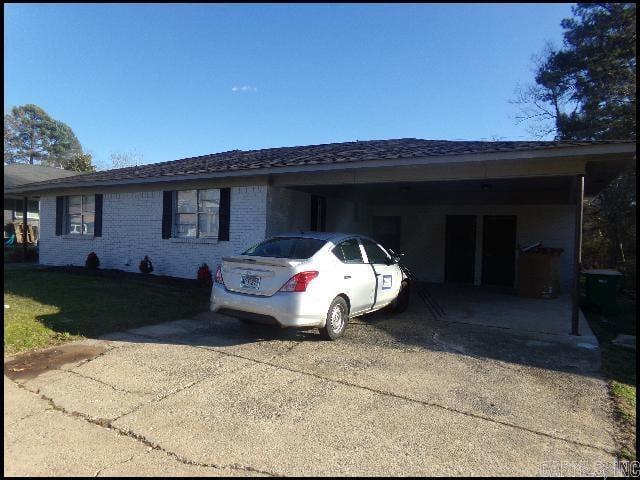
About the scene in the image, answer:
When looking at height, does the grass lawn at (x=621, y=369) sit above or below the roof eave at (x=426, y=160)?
below

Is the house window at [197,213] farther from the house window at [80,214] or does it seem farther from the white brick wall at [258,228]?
the house window at [80,214]

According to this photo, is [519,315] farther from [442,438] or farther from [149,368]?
[149,368]

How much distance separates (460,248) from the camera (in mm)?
13820

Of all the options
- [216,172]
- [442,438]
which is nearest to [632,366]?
[442,438]

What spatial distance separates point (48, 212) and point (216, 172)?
8688mm

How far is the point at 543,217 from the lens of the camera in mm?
12555

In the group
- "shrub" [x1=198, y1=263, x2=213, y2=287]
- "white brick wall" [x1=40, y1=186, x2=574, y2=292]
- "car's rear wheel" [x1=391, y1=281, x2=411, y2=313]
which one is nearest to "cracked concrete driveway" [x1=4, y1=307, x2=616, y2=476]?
"car's rear wheel" [x1=391, y1=281, x2=411, y2=313]

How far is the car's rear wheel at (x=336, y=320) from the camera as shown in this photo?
5.68 metres

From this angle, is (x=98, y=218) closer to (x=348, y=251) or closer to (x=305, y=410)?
(x=348, y=251)

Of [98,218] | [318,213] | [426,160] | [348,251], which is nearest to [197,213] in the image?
[318,213]

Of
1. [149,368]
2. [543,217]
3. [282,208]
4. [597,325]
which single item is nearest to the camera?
[149,368]

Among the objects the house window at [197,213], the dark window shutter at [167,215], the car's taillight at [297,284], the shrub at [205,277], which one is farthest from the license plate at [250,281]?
the dark window shutter at [167,215]

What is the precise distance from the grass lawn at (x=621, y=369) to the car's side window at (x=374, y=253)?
3.39 metres

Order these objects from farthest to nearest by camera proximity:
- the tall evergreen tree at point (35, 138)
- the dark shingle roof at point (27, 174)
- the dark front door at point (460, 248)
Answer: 1. the tall evergreen tree at point (35, 138)
2. the dark shingle roof at point (27, 174)
3. the dark front door at point (460, 248)
